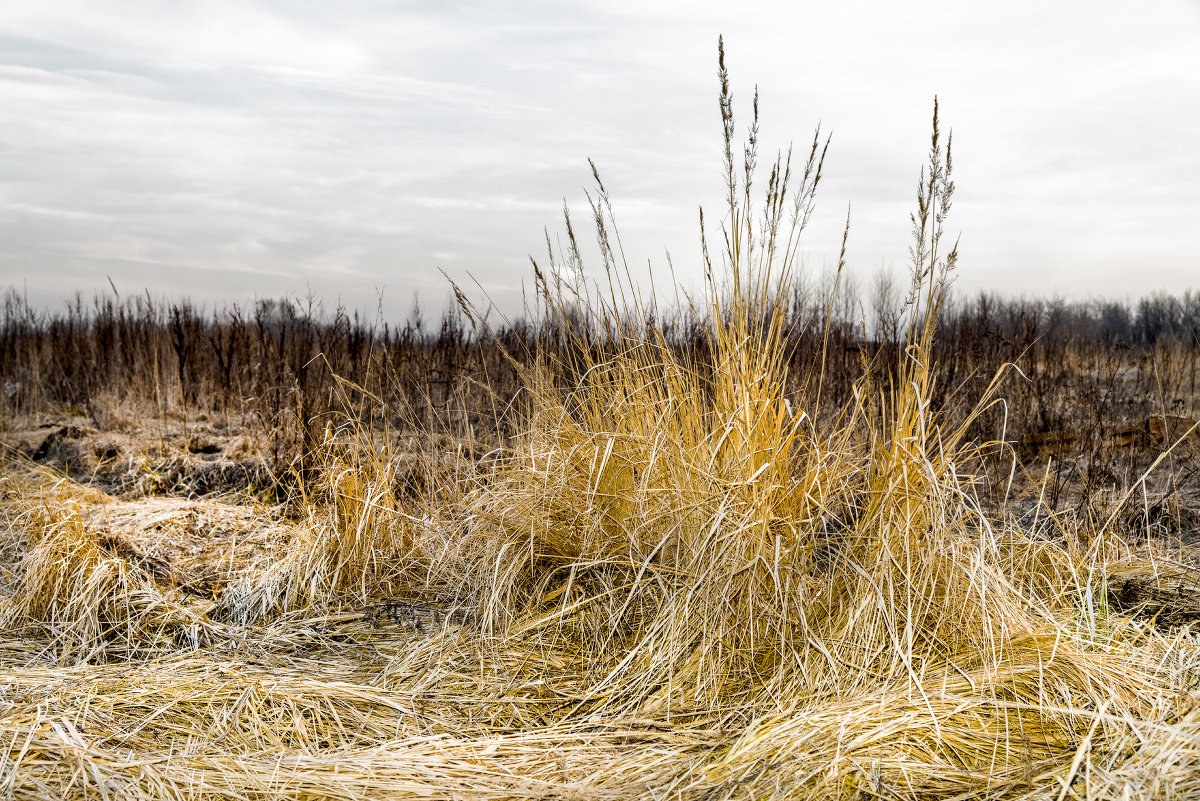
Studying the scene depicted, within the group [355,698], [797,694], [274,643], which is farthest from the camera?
[274,643]

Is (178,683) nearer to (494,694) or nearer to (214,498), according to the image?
(494,694)

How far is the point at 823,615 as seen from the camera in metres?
2.40

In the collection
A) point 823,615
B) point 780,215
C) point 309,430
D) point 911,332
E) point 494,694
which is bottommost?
point 494,694

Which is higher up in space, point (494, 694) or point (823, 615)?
point (823, 615)

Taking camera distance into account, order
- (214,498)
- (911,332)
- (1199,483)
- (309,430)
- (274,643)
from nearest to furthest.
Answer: (911,332)
(274,643)
(309,430)
(214,498)
(1199,483)

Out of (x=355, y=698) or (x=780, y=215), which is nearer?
(x=355, y=698)

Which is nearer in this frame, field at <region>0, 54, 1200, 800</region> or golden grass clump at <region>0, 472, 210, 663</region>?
field at <region>0, 54, 1200, 800</region>

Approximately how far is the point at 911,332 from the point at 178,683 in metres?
2.35

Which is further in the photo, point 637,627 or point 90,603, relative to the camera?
point 90,603

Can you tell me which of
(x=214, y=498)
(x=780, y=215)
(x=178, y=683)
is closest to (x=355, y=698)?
(x=178, y=683)

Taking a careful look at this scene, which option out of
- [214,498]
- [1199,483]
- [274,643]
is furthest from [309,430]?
[1199,483]

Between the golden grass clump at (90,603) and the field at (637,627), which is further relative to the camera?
the golden grass clump at (90,603)

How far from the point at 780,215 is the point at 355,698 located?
1.86 meters

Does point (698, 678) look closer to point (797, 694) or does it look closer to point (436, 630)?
point (797, 694)
